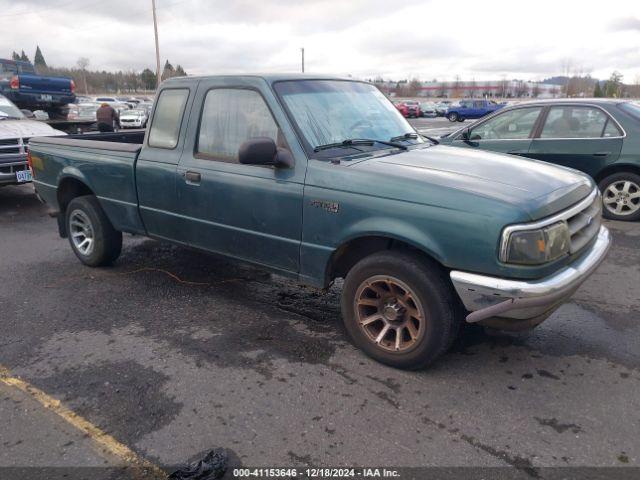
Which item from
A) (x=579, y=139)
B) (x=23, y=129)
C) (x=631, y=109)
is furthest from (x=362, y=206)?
(x=23, y=129)

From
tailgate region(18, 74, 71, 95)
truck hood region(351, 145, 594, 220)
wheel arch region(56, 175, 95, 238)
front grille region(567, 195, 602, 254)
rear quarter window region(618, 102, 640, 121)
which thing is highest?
tailgate region(18, 74, 71, 95)

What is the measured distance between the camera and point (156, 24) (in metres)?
42.6

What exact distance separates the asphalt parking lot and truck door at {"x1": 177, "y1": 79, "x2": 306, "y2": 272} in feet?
2.18

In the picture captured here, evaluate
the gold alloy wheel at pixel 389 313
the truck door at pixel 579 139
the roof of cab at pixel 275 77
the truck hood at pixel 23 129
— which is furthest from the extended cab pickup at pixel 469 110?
the gold alloy wheel at pixel 389 313

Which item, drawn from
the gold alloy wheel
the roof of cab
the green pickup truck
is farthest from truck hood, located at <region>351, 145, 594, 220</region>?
the roof of cab

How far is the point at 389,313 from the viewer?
341 centimetres

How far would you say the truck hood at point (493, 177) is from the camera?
3.03 meters

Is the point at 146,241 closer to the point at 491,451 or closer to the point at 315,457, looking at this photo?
the point at 315,457

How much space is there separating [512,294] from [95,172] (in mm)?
4068

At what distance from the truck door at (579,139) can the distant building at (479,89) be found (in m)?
93.9

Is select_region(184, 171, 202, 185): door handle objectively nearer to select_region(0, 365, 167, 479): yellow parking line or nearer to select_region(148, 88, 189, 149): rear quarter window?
select_region(148, 88, 189, 149): rear quarter window

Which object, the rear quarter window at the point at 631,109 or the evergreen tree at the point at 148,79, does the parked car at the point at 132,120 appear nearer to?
the rear quarter window at the point at 631,109

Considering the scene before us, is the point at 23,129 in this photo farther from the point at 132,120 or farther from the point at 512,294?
the point at 132,120

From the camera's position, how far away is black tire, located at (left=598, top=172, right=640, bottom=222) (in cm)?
697
